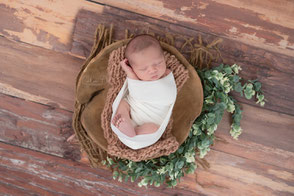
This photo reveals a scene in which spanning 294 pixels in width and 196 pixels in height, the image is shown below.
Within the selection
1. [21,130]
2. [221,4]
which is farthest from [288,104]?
[21,130]

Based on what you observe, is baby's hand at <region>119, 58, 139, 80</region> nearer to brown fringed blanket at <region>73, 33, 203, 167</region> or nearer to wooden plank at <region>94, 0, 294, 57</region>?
brown fringed blanket at <region>73, 33, 203, 167</region>

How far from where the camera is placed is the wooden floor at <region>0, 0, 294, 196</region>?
5.11 feet

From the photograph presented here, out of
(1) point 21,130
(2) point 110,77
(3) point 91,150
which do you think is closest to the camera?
(2) point 110,77

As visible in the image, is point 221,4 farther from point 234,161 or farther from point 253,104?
point 234,161

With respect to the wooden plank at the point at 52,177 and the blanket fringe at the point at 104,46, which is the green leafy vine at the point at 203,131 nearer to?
the blanket fringe at the point at 104,46

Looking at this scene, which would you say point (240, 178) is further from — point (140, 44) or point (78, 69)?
point (78, 69)

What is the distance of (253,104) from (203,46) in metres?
0.51

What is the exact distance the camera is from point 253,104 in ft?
5.32

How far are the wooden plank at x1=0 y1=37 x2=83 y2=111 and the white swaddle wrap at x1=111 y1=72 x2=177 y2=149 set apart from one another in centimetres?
43

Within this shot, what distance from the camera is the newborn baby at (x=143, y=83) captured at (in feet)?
4.07

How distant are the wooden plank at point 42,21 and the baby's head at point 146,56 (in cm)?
48

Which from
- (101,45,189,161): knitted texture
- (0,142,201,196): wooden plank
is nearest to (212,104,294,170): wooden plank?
(101,45,189,161): knitted texture

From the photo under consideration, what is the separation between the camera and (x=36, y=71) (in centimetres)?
160

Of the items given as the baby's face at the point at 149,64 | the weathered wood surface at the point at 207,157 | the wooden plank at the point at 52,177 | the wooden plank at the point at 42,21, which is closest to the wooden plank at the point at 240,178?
the weathered wood surface at the point at 207,157
